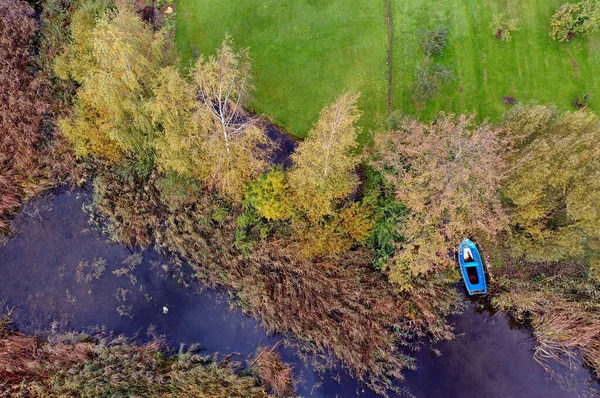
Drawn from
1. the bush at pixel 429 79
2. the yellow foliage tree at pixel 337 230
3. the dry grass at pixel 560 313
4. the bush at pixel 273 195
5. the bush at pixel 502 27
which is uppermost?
the bush at pixel 502 27

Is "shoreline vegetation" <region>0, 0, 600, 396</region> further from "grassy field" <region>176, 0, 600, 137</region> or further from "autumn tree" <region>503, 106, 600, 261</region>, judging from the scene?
"grassy field" <region>176, 0, 600, 137</region>

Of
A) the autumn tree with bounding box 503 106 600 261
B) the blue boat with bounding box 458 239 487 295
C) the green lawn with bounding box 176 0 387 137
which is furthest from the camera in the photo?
the green lawn with bounding box 176 0 387 137

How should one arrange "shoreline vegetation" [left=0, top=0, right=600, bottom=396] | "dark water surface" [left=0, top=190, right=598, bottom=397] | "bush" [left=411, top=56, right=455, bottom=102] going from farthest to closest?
"bush" [left=411, top=56, right=455, bottom=102] < "dark water surface" [left=0, top=190, right=598, bottom=397] < "shoreline vegetation" [left=0, top=0, right=600, bottom=396]

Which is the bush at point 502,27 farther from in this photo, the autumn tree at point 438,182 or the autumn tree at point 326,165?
the autumn tree at point 326,165

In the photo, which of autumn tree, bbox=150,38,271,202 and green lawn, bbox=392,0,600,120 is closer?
autumn tree, bbox=150,38,271,202

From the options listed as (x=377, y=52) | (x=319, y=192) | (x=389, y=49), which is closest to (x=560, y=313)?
(x=319, y=192)

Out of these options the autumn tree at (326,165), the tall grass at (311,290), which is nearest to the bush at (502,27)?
the autumn tree at (326,165)

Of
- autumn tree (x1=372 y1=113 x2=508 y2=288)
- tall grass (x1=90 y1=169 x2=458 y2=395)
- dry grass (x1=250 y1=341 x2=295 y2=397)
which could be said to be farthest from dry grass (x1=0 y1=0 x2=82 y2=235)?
autumn tree (x1=372 y1=113 x2=508 y2=288)

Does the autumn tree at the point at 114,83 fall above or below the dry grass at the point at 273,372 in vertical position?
above
